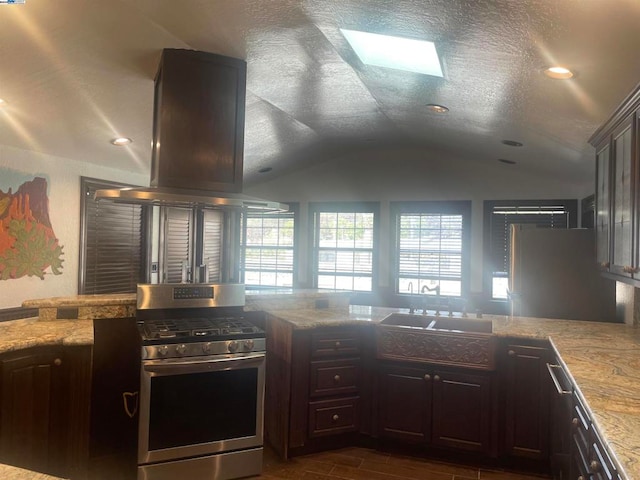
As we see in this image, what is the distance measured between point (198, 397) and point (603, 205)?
2734mm

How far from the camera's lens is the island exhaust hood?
9.52 ft

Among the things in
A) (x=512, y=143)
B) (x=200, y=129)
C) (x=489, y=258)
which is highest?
(x=512, y=143)

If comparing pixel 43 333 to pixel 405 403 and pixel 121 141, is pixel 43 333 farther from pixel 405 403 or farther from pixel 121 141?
pixel 405 403

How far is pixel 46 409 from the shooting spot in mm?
2344

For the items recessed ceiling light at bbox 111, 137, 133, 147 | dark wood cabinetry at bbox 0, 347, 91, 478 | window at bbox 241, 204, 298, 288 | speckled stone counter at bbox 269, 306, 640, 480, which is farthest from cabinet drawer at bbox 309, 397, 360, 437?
window at bbox 241, 204, 298, 288

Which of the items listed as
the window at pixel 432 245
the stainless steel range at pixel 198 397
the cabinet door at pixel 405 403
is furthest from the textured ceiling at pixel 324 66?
the cabinet door at pixel 405 403

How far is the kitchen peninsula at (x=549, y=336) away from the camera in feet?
4.80

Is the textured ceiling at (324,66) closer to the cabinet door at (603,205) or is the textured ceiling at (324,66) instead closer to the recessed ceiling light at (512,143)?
the recessed ceiling light at (512,143)

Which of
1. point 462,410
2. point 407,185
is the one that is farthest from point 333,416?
point 407,185

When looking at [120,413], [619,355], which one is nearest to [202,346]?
[120,413]

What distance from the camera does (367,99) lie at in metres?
3.91

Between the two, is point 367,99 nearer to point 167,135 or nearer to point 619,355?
point 167,135

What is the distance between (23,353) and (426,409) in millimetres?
2356

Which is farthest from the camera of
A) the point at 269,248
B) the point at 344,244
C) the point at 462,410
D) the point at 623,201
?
the point at 269,248
